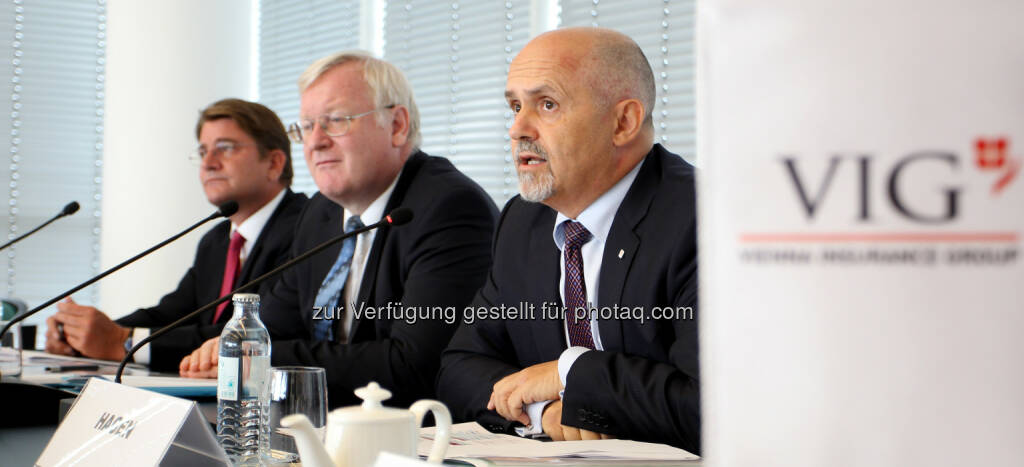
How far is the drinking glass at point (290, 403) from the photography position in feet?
3.95

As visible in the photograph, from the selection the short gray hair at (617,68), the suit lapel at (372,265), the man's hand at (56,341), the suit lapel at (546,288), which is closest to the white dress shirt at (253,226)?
the man's hand at (56,341)

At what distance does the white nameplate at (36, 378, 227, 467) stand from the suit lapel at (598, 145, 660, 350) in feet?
3.19

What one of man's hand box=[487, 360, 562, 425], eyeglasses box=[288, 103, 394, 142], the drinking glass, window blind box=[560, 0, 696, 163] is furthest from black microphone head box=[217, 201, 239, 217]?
window blind box=[560, 0, 696, 163]

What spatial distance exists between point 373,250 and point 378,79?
23.2 inches

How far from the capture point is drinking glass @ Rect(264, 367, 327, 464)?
121 centimetres

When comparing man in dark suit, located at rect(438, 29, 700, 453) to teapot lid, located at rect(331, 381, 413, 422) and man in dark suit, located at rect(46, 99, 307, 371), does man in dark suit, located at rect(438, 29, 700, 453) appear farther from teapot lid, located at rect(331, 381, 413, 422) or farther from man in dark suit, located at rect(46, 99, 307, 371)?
man in dark suit, located at rect(46, 99, 307, 371)

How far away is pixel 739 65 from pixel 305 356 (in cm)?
207

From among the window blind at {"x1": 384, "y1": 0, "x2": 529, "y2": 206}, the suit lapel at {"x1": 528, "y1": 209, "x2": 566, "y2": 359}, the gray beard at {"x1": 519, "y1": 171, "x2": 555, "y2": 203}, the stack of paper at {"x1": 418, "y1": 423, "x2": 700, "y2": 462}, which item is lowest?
the stack of paper at {"x1": 418, "y1": 423, "x2": 700, "y2": 462}

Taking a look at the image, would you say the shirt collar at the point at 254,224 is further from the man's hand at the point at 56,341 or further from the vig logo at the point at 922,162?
the vig logo at the point at 922,162

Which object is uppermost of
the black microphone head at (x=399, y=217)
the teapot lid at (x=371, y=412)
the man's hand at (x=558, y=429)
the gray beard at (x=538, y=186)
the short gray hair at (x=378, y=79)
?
the short gray hair at (x=378, y=79)

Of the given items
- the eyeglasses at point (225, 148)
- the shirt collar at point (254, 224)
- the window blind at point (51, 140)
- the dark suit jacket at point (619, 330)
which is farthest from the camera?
the window blind at point (51, 140)

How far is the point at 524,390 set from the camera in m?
1.72

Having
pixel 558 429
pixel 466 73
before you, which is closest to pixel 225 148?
pixel 466 73

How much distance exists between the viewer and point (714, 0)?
0.39 m
